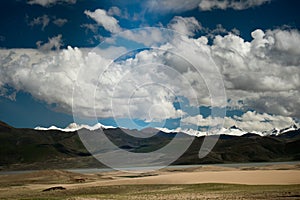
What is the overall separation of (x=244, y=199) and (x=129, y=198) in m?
15.0

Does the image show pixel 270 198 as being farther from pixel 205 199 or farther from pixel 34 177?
pixel 34 177

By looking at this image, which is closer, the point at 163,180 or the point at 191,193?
the point at 191,193

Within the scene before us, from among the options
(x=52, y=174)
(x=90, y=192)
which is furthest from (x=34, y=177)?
(x=90, y=192)

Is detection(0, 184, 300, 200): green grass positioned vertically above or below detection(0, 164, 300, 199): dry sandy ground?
below

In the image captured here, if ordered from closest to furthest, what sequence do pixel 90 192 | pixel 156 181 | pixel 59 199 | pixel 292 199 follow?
pixel 292 199
pixel 59 199
pixel 90 192
pixel 156 181

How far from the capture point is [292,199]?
129ft

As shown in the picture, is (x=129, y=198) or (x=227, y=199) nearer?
(x=227, y=199)

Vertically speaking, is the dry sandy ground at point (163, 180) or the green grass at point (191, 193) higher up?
the dry sandy ground at point (163, 180)

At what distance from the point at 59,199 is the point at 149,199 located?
1185cm

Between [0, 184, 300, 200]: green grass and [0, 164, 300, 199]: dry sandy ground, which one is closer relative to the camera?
[0, 184, 300, 200]: green grass

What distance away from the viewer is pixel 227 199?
146 ft

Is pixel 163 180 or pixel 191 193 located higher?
pixel 163 180

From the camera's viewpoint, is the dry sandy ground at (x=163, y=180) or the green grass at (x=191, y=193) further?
the dry sandy ground at (x=163, y=180)

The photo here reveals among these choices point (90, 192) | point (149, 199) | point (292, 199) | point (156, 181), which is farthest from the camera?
point (156, 181)
